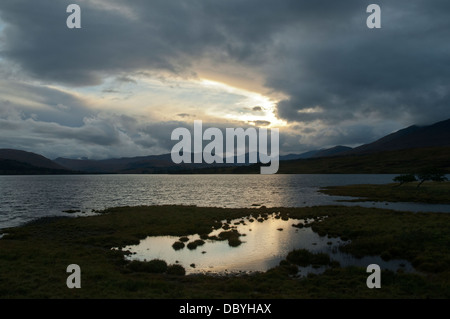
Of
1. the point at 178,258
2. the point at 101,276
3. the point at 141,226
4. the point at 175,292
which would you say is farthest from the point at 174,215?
the point at 175,292

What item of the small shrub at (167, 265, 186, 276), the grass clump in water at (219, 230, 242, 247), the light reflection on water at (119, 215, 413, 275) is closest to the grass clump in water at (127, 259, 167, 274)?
the small shrub at (167, 265, 186, 276)

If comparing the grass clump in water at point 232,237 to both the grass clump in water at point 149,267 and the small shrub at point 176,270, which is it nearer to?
the small shrub at point 176,270

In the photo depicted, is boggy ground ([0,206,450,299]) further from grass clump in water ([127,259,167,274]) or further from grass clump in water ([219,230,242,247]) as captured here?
grass clump in water ([219,230,242,247])

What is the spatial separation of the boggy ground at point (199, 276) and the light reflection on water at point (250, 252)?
1788 mm

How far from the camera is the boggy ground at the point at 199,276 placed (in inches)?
779

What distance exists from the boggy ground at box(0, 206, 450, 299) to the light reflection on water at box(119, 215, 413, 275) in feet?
5.87

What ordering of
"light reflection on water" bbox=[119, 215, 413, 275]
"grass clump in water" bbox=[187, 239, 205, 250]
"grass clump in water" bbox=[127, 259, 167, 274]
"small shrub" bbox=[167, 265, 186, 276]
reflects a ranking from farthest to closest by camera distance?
→ "grass clump in water" bbox=[187, 239, 205, 250] → "light reflection on water" bbox=[119, 215, 413, 275] → "grass clump in water" bbox=[127, 259, 167, 274] → "small shrub" bbox=[167, 265, 186, 276]

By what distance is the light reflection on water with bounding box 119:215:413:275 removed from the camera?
2773 centimetres

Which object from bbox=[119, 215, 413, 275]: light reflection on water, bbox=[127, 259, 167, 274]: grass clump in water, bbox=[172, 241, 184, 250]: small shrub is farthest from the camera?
bbox=[172, 241, 184, 250]: small shrub

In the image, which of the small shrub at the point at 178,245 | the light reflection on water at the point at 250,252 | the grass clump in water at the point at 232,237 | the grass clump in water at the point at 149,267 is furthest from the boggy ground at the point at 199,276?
the small shrub at the point at 178,245

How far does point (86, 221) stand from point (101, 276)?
1412 inches

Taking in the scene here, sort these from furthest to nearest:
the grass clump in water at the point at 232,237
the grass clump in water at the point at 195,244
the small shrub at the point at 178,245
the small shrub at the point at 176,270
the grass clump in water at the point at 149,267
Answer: the grass clump in water at the point at 232,237, the small shrub at the point at 178,245, the grass clump in water at the point at 195,244, the grass clump in water at the point at 149,267, the small shrub at the point at 176,270

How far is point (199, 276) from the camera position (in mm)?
24844

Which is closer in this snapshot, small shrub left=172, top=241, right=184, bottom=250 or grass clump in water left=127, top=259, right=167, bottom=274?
grass clump in water left=127, top=259, right=167, bottom=274
